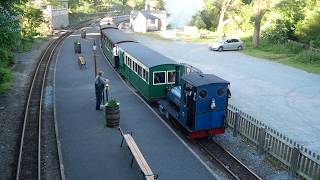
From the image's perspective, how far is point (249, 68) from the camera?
31.0 meters

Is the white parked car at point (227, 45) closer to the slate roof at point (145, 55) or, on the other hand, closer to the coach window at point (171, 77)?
the slate roof at point (145, 55)

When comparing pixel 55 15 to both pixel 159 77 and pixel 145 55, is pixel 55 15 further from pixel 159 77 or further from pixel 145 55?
pixel 159 77

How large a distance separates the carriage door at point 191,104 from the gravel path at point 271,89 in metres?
4.74

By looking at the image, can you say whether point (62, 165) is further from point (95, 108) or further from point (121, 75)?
point (121, 75)

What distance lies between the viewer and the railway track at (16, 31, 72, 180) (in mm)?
12547

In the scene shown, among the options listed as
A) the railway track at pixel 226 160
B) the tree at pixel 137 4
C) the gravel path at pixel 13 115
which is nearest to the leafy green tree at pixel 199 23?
the gravel path at pixel 13 115

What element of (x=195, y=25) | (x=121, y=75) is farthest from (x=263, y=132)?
(x=195, y=25)

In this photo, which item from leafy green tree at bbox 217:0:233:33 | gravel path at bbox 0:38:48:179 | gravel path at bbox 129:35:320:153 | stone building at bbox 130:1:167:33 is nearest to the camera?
gravel path at bbox 0:38:48:179

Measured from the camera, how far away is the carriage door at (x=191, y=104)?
13.8 m

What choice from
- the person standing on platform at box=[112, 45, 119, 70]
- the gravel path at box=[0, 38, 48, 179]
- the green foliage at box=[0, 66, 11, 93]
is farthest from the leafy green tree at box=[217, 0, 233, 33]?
the green foliage at box=[0, 66, 11, 93]

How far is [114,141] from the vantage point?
14852mm

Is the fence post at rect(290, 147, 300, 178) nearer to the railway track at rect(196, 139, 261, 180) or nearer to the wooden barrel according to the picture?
the railway track at rect(196, 139, 261, 180)

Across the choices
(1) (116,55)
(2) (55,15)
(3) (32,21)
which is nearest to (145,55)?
(1) (116,55)

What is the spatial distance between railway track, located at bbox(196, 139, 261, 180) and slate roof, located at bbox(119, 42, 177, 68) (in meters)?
5.54
